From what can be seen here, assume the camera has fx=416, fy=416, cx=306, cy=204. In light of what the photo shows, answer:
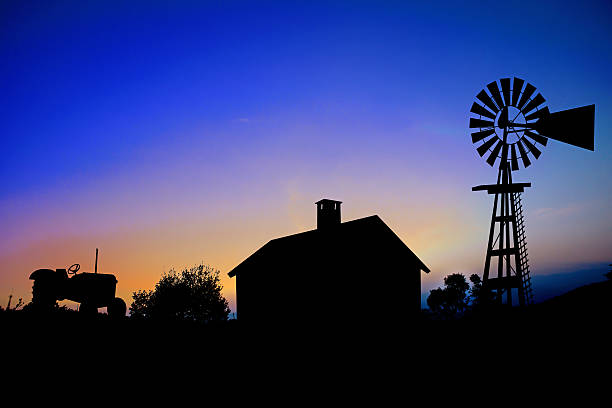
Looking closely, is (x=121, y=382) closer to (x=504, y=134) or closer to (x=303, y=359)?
(x=303, y=359)

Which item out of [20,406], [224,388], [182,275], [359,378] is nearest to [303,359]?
[359,378]

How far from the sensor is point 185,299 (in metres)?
49.5

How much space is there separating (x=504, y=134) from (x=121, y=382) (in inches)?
842

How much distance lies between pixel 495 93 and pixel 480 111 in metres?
1.18

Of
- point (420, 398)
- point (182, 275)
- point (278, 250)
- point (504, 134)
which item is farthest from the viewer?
point (182, 275)

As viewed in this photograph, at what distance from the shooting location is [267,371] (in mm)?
12789

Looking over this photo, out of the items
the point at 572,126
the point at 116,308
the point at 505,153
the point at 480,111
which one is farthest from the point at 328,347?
the point at 572,126

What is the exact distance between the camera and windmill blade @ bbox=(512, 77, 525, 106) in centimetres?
2198

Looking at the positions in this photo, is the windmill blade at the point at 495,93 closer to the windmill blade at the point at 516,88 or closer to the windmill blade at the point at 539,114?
the windmill blade at the point at 516,88

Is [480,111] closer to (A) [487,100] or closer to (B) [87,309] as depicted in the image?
(A) [487,100]

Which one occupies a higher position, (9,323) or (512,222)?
(512,222)

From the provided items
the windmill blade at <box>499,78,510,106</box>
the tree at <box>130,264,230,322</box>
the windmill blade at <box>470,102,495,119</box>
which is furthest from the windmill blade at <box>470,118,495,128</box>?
the tree at <box>130,264,230,322</box>

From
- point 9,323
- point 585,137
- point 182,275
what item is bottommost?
point 9,323

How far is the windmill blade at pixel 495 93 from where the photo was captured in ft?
74.2
